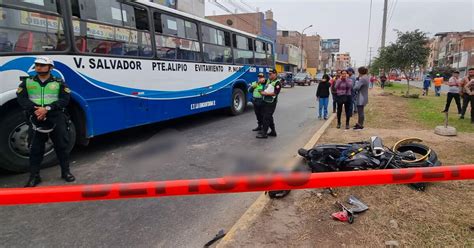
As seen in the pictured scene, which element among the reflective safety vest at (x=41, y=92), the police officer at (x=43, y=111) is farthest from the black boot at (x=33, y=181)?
the reflective safety vest at (x=41, y=92)

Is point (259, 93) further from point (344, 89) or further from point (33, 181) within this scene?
point (33, 181)

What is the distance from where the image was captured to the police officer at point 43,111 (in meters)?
4.32

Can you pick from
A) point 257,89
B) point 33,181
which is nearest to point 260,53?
point 257,89

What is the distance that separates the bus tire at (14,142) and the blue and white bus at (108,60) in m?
0.01

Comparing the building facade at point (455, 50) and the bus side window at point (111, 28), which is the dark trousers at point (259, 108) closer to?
the bus side window at point (111, 28)

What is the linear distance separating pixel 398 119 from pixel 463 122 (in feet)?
5.61

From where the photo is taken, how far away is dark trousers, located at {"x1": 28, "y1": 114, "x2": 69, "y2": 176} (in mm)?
4543

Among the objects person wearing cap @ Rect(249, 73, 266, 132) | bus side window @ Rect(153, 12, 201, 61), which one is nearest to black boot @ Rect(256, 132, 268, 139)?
person wearing cap @ Rect(249, 73, 266, 132)

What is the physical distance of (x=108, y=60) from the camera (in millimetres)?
6121

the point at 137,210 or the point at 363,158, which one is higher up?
the point at 363,158

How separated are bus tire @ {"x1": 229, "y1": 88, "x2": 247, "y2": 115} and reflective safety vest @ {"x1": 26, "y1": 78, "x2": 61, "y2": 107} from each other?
706 centimetres

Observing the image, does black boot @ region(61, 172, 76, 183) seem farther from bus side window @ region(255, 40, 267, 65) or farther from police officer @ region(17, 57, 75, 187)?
bus side window @ region(255, 40, 267, 65)

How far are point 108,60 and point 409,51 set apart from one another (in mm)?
18396

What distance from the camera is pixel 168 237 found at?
3.22 m
